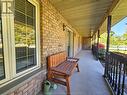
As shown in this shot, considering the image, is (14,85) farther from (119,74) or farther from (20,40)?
(119,74)

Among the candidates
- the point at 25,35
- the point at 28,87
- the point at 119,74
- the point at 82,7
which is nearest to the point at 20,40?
the point at 25,35

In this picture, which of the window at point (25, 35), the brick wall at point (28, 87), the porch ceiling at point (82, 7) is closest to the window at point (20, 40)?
the window at point (25, 35)

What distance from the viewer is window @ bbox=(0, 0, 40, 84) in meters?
1.72

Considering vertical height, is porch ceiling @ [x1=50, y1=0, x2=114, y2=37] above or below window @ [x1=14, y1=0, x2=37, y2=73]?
above

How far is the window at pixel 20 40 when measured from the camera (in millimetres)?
1723

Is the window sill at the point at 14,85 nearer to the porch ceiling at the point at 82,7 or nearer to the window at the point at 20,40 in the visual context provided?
the window at the point at 20,40

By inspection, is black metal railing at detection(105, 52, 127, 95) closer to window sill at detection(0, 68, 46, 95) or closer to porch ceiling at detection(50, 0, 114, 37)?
porch ceiling at detection(50, 0, 114, 37)

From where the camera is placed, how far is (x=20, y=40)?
2.11 meters

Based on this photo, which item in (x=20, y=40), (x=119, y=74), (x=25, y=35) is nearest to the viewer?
(x=20, y=40)

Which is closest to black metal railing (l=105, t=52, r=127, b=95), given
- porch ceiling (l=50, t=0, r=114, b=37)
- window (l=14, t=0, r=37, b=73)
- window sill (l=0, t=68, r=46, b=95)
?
porch ceiling (l=50, t=0, r=114, b=37)

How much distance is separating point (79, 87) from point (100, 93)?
1.88 ft

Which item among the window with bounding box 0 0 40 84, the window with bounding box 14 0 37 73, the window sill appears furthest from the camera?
the window with bounding box 14 0 37 73

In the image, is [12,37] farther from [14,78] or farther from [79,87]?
[79,87]

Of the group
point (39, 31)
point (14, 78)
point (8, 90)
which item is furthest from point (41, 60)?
point (8, 90)
